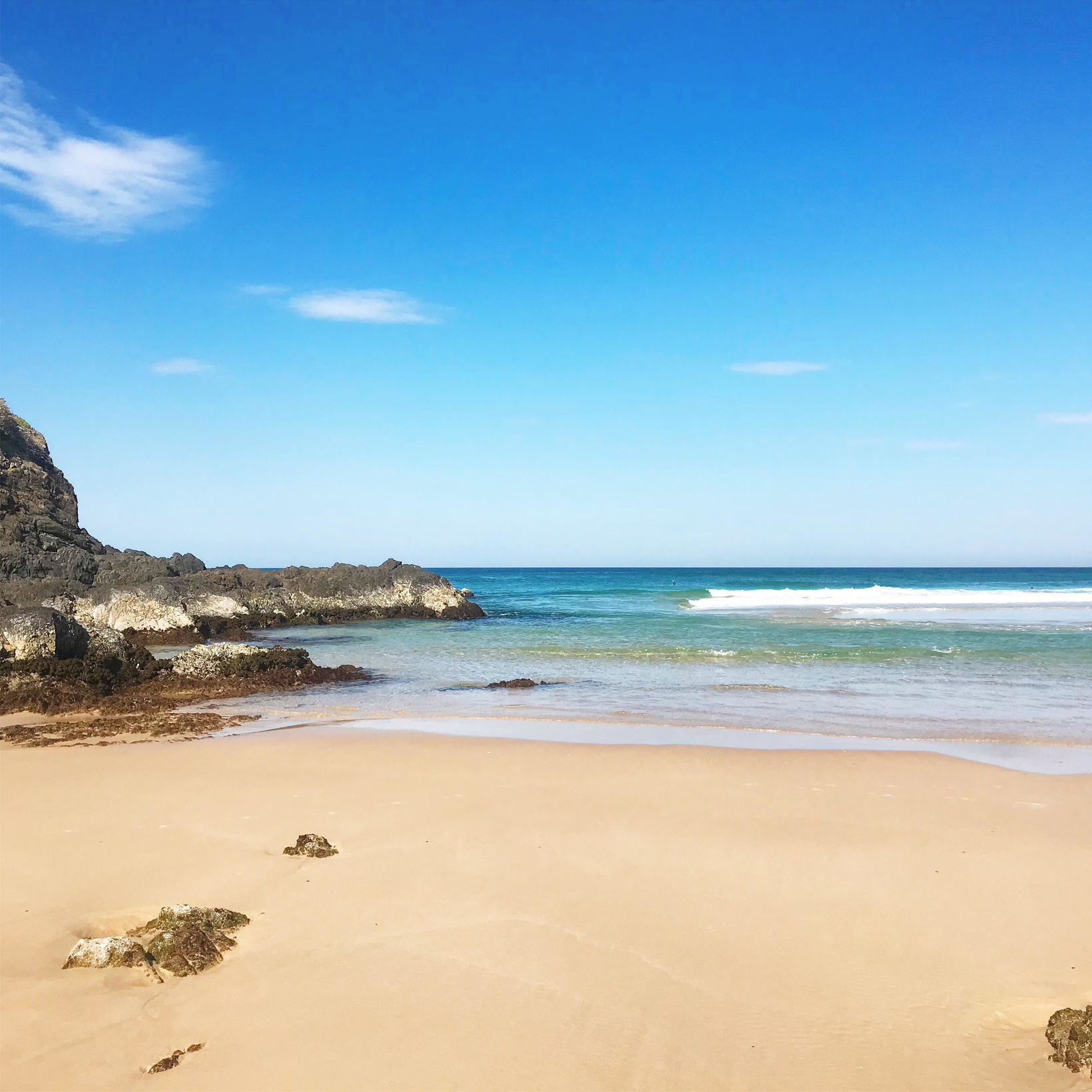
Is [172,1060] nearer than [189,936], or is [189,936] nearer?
[172,1060]

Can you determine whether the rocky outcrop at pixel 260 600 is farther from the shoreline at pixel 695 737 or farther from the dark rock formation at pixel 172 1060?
the dark rock formation at pixel 172 1060

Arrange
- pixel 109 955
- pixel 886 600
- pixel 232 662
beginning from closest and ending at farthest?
1. pixel 109 955
2. pixel 232 662
3. pixel 886 600

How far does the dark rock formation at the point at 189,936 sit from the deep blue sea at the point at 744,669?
6958 millimetres

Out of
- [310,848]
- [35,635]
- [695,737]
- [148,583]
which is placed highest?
[148,583]

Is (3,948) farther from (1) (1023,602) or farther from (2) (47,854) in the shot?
(1) (1023,602)

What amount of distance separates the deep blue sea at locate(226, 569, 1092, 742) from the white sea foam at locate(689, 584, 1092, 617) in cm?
261

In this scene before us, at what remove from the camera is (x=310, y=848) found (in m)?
5.64

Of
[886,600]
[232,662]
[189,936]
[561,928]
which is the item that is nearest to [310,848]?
[189,936]

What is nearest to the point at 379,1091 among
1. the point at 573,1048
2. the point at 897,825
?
the point at 573,1048

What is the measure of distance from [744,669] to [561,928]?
1230cm

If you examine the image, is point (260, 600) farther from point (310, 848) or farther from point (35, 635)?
point (310, 848)

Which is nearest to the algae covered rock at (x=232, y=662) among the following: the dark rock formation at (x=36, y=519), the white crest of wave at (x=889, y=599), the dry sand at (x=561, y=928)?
the dry sand at (x=561, y=928)

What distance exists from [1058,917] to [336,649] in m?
18.1

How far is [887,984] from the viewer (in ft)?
13.2
